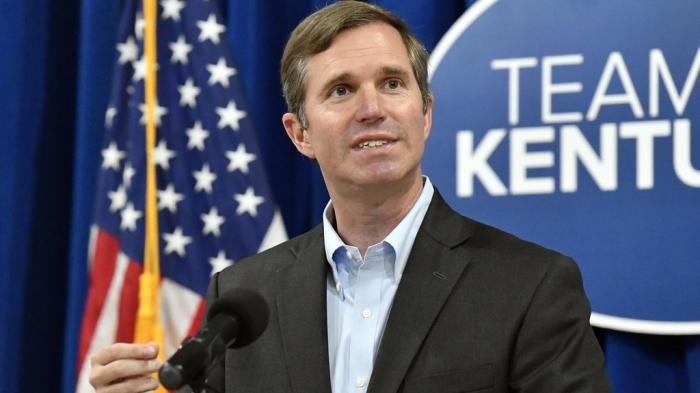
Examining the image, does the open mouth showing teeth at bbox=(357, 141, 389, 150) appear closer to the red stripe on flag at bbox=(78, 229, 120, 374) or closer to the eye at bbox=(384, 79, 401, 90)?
the eye at bbox=(384, 79, 401, 90)

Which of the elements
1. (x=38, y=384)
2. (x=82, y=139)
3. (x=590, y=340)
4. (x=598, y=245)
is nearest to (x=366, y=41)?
(x=590, y=340)

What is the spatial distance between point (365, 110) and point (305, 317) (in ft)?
1.25

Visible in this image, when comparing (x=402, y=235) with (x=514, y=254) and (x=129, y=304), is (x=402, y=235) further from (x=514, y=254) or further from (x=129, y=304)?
(x=129, y=304)

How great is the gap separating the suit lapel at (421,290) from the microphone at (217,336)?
322mm

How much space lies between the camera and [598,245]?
2.61m

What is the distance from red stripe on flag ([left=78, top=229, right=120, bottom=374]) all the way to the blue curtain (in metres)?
0.14

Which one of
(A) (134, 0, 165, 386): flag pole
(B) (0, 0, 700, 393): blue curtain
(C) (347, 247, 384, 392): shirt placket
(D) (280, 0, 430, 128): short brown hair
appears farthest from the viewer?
(B) (0, 0, 700, 393): blue curtain

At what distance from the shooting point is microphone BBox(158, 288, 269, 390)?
1315 mm

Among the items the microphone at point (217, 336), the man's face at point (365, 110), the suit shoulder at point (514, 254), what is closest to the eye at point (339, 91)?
the man's face at point (365, 110)

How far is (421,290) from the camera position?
188 cm

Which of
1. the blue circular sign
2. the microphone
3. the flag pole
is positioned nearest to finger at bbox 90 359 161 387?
the microphone

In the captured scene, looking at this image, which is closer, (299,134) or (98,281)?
(299,134)

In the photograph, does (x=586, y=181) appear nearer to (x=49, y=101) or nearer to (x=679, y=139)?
(x=679, y=139)

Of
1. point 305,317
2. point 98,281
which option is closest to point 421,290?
point 305,317
